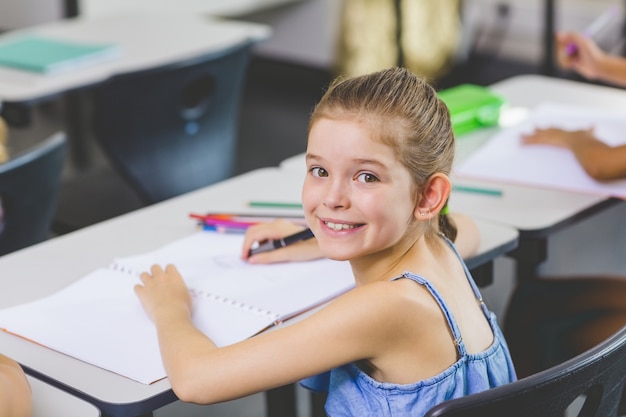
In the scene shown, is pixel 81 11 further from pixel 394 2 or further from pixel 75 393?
pixel 75 393

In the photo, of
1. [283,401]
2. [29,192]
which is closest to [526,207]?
[283,401]

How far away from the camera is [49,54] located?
9.23 feet

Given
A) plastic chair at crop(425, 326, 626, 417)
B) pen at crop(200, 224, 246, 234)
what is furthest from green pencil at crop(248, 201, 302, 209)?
plastic chair at crop(425, 326, 626, 417)

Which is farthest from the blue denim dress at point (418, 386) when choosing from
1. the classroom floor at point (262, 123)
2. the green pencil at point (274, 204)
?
the classroom floor at point (262, 123)

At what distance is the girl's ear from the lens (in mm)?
1267

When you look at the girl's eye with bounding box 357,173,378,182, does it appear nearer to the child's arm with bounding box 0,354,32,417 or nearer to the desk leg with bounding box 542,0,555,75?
the child's arm with bounding box 0,354,32,417

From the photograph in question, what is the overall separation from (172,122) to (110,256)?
39.8 inches

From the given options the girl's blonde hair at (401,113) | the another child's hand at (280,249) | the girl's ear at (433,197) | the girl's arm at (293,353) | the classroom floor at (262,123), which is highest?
the girl's blonde hair at (401,113)

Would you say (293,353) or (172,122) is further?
(172,122)

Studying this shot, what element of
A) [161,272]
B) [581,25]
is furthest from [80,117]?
[161,272]

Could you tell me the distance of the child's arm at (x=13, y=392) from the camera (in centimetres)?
110

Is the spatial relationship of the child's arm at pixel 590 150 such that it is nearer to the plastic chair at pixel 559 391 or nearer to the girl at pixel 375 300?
the girl at pixel 375 300

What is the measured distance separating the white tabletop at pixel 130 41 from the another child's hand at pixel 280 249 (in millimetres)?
1084

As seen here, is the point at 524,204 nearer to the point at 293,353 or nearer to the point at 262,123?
the point at 293,353
